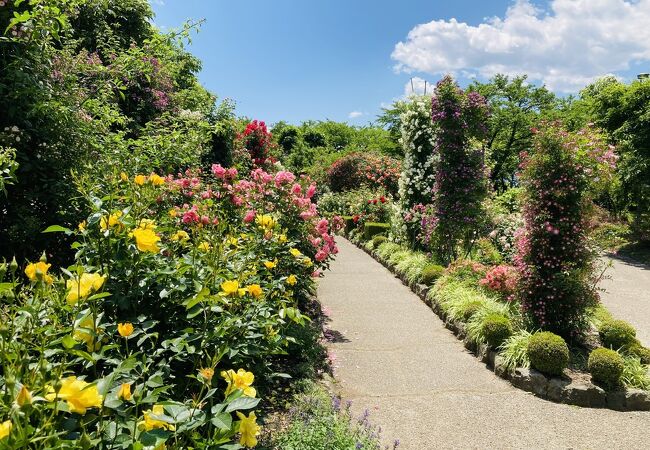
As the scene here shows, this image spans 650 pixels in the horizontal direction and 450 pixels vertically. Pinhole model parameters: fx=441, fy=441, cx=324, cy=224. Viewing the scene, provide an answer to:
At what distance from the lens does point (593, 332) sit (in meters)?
5.50

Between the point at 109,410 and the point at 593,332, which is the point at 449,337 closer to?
the point at 593,332

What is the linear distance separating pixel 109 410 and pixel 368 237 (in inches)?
471

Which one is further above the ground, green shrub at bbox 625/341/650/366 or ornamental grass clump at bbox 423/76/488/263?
ornamental grass clump at bbox 423/76/488/263

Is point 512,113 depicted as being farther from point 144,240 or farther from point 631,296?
point 144,240

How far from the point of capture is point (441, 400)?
13.6ft

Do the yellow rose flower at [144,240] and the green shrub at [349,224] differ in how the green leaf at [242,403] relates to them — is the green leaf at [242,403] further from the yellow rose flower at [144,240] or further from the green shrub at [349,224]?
the green shrub at [349,224]

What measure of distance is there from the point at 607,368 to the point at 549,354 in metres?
0.50

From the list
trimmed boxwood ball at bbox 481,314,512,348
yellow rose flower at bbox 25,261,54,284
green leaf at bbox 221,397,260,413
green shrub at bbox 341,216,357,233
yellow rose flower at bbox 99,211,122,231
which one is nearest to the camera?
yellow rose flower at bbox 25,261,54,284

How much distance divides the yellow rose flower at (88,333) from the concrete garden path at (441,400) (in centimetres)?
267

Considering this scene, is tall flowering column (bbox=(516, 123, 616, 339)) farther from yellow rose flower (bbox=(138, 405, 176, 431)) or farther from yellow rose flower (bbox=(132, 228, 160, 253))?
yellow rose flower (bbox=(138, 405, 176, 431))

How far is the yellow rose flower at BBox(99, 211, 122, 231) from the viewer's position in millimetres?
1824

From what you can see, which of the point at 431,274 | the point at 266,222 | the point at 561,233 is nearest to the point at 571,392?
the point at 561,233

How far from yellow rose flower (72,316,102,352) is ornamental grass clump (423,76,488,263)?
751 centimetres

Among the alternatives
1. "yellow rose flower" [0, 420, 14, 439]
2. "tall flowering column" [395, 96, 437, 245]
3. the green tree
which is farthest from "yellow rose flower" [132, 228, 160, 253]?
the green tree
